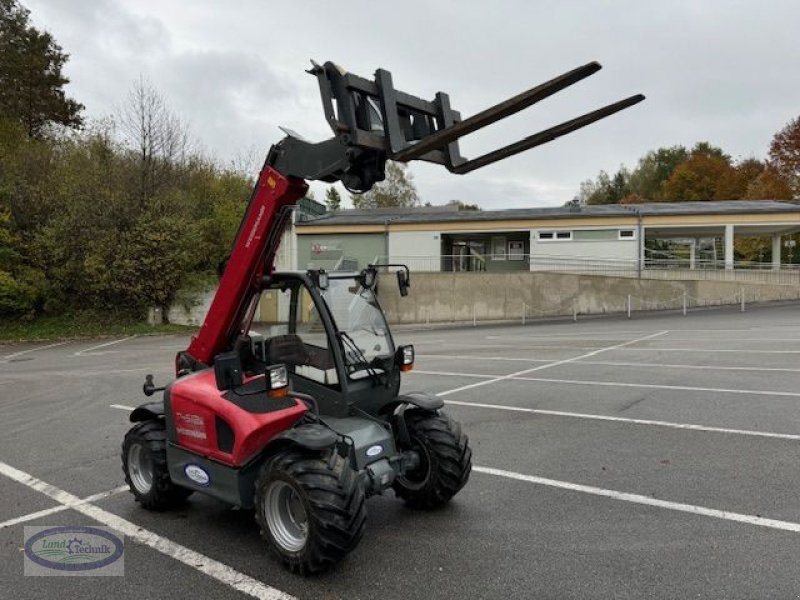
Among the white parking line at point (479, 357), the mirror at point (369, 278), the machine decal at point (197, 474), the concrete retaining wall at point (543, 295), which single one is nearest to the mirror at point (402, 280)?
the mirror at point (369, 278)

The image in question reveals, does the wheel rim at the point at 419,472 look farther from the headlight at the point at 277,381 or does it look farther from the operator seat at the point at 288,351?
the headlight at the point at 277,381

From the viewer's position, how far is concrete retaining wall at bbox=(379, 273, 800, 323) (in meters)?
27.7

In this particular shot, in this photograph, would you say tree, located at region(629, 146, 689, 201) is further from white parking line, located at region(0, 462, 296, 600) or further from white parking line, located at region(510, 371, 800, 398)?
white parking line, located at region(0, 462, 296, 600)

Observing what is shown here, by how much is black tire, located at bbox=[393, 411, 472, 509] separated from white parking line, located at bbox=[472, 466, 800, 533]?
1112 mm

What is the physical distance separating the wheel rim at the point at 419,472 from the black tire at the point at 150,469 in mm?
1828

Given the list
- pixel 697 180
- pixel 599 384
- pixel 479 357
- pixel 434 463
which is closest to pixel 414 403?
pixel 434 463

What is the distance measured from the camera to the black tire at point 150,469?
15.8ft

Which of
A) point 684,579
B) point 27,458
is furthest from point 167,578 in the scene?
point 27,458

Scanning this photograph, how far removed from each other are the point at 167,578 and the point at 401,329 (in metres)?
21.9

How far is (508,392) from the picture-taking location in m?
9.85

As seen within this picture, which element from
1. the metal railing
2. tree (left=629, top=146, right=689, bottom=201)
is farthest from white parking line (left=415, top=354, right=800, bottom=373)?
Result: tree (left=629, top=146, right=689, bottom=201)

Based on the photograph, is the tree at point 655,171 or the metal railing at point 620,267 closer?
the metal railing at point 620,267

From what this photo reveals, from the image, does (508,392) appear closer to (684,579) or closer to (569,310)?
(684,579)

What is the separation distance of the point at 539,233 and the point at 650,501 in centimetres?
2796
